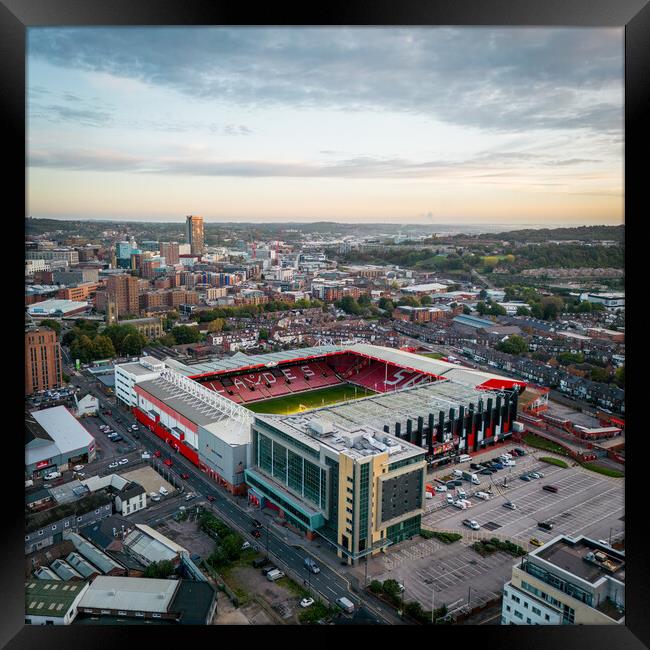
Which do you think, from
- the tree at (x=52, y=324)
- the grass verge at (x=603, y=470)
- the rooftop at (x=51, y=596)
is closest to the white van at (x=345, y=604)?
the rooftop at (x=51, y=596)

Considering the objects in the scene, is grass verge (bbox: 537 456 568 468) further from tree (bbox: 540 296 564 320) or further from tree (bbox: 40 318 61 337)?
tree (bbox: 40 318 61 337)

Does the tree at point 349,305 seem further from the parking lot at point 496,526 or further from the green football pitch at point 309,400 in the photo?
the parking lot at point 496,526

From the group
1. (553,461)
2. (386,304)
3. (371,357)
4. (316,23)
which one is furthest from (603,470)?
(386,304)

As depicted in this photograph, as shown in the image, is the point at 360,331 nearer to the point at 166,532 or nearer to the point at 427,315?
the point at 427,315
